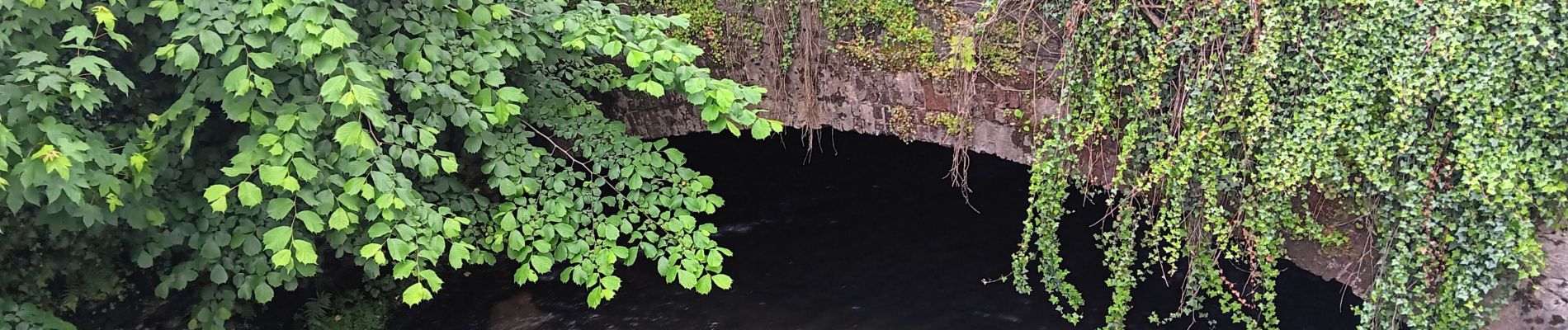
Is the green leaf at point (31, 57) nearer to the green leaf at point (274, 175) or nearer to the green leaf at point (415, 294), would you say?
the green leaf at point (274, 175)

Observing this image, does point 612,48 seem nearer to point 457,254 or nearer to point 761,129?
point 761,129

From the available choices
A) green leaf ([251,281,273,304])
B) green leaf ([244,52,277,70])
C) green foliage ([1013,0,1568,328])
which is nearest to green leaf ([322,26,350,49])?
green leaf ([244,52,277,70])

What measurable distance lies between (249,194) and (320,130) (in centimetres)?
34

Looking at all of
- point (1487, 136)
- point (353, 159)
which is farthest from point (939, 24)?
point (353, 159)

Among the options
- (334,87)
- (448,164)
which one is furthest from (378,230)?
(334,87)

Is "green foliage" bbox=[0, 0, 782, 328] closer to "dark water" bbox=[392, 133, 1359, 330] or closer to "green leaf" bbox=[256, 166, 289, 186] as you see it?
"green leaf" bbox=[256, 166, 289, 186]

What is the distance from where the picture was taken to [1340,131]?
3.32 m

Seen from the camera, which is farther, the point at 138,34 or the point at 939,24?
the point at 939,24

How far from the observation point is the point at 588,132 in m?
3.80

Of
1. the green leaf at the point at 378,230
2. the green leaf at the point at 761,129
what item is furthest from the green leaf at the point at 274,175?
the green leaf at the point at 761,129

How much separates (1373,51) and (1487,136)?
1.47 feet

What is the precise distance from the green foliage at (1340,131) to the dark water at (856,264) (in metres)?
2.14

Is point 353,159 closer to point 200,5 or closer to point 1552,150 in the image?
point 200,5

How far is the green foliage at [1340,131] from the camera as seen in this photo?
2992mm
